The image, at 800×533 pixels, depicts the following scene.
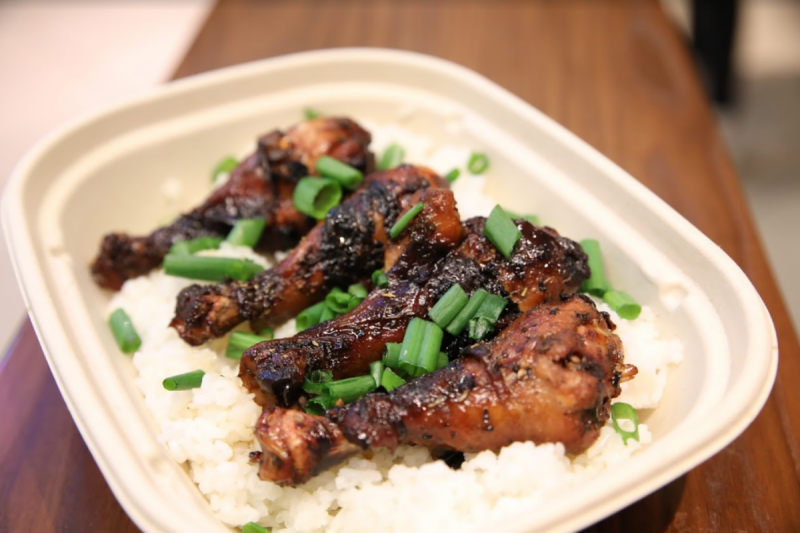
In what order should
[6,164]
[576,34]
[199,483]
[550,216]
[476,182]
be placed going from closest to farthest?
[199,483]
[550,216]
[476,182]
[576,34]
[6,164]

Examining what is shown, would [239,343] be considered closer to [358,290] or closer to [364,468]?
[358,290]

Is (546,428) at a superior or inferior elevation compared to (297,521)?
superior

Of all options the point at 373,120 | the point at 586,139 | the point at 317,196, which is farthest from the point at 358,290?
the point at 586,139

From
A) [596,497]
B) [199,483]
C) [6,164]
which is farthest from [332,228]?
[6,164]

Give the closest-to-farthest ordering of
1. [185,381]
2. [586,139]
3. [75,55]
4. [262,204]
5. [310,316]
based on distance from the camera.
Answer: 1. [185,381]
2. [310,316]
3. [262,204]
4. [586,139]
5. [75,55]

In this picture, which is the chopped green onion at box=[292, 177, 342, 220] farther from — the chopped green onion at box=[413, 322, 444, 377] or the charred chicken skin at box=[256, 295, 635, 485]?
the charred chicken skin at box=[256, 295, 635, 485]

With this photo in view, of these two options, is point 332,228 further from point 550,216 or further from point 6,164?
point 6,164

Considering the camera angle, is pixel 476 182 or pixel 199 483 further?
pixel 476 182
